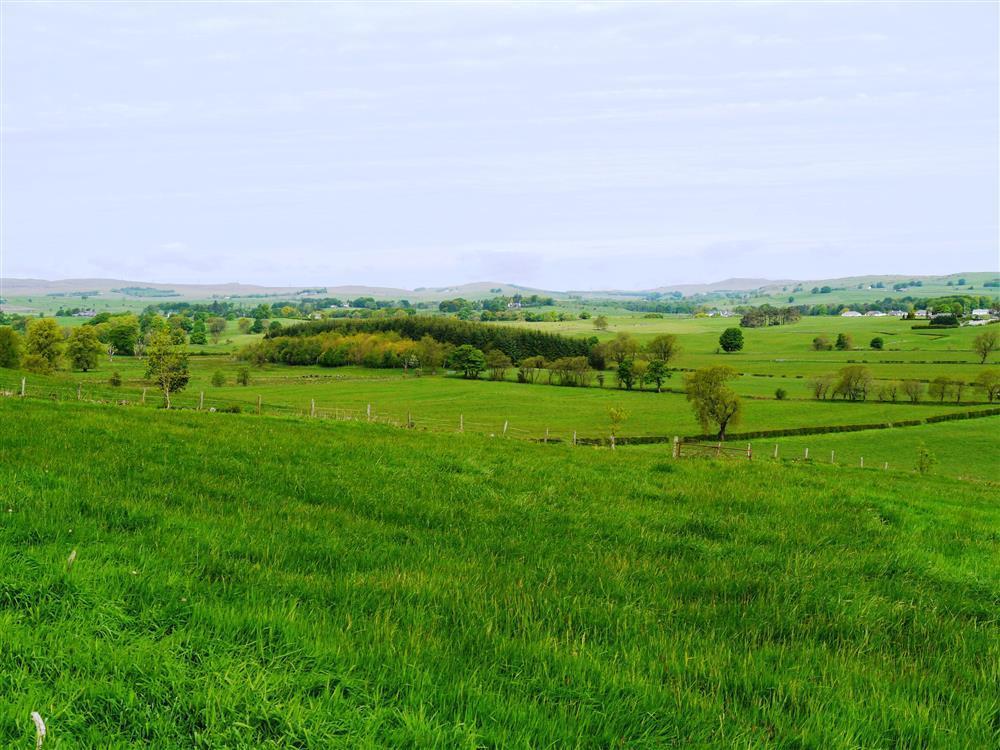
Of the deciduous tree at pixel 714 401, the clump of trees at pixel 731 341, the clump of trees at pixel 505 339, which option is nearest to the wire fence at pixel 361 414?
the deciduous tree at pixel 714 401

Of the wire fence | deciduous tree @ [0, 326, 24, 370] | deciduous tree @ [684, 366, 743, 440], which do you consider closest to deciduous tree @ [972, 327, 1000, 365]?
the wire fence

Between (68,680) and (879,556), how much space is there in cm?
882

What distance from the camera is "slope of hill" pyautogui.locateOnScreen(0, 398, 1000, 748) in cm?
388

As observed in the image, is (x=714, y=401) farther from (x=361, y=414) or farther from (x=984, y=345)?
(x=984, y=345)

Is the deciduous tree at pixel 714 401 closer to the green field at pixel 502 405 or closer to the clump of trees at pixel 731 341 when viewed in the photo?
the green field at pixel 502 405

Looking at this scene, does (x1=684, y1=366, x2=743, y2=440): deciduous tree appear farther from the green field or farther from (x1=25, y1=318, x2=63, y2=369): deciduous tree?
(x1=25, y1=318, x2=63, y2=369): deciduous tree

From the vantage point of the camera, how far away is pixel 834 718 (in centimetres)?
418

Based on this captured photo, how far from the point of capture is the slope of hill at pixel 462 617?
388 centimetres

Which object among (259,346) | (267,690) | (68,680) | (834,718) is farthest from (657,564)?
(259,346)

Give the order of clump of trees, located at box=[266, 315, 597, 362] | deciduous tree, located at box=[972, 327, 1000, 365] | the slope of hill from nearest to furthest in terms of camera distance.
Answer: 1. the slope of hill
2. deciduous tree, located at box=[972, 327, 1000, 365]
3. clump of trees, located at box=[266, 315, 597, 362]

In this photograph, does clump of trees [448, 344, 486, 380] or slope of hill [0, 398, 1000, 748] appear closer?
slope of hill [0, 398, 1000, 748]

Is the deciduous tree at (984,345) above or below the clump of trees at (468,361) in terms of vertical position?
above

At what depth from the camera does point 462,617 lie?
17.8 feet

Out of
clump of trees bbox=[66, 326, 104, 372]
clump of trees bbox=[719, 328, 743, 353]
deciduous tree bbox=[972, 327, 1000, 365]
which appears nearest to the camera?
clump of trees bbox=[66, 326, 104, 372]
